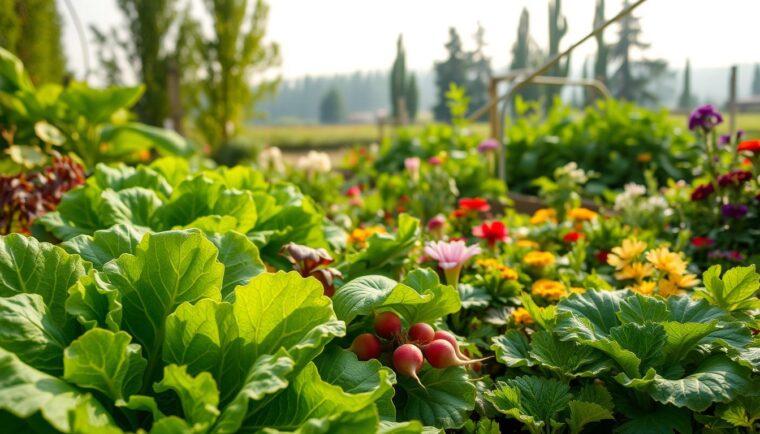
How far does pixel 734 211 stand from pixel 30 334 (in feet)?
6.53

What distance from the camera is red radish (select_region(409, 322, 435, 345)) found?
1095 mm

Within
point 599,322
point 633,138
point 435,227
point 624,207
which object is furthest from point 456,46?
point 599,322

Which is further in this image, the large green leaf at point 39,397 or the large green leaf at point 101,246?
the large green leaf at point 101,246

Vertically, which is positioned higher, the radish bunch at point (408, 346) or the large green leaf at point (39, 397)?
the large green leaf at point (39, 397)

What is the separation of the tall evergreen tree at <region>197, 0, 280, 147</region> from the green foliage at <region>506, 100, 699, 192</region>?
6.58 metres

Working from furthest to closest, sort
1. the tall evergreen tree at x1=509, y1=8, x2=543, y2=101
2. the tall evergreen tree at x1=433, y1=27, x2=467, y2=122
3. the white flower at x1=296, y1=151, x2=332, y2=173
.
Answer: the tall evergreen tree at x1=433, y1=27, x2=467, y2=122, the tall evergreen tree at x1=509, y1=8, x2=543, y2=101, the white flower at x1=296, y1=151, x2=332, y2=173

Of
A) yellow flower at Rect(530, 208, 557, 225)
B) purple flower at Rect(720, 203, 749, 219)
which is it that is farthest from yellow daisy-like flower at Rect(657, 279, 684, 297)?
yellow flower at Rect(530, 208, 557, 225)

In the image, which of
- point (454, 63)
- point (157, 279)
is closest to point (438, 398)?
point (157, 279)

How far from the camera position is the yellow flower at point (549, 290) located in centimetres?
151

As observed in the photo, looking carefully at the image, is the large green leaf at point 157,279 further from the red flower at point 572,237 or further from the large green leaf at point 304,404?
the red flower at point 572,237

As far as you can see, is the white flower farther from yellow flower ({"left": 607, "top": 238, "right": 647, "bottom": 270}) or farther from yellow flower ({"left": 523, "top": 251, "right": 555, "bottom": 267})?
yellow flower ({"left": 607, "top": 238, "right": 647, "bottom": 270})

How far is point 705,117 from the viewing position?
2.08m

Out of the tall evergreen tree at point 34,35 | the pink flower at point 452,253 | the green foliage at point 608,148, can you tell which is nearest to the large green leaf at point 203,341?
the pink flower at point 452,253

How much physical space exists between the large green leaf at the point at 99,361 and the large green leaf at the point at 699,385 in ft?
2.52
